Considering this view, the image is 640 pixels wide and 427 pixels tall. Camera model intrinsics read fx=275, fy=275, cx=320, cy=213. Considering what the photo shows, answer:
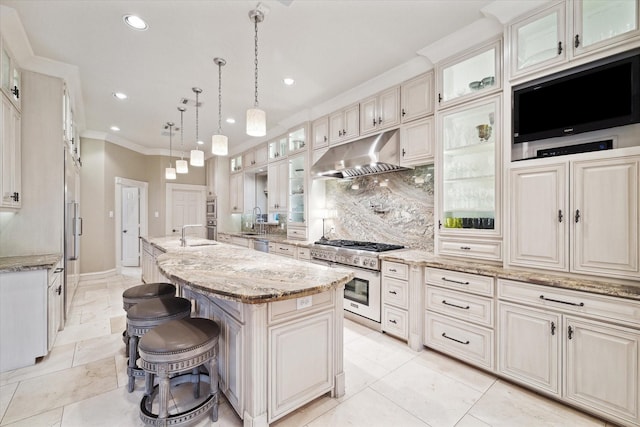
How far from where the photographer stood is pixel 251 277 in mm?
1733

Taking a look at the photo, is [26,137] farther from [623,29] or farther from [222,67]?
[623,29]

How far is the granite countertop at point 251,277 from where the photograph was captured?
143 cm

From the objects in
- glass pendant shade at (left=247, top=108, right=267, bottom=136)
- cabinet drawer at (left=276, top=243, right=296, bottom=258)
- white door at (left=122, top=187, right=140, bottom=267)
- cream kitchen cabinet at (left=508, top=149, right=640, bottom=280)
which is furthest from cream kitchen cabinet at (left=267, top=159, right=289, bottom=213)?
white door at (left=122, top=187, right=140, bottom=267)

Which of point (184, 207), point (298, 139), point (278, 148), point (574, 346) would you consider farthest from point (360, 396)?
point (184, 207)

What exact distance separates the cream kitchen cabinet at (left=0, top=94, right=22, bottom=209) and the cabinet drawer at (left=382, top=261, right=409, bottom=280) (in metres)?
3.52

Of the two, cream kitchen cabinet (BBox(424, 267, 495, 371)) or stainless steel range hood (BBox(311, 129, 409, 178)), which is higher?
stainless steel range hood (BBox(311, 129, 409, 178))

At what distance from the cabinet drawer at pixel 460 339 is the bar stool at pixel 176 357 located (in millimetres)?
1912

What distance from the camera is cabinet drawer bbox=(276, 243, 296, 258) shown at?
4230 mm

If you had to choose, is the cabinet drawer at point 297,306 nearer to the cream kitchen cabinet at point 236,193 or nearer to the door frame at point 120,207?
the cream kitchen cabinet at point 236,193

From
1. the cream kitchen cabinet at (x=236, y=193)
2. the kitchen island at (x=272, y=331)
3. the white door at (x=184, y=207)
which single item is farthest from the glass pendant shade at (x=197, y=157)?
the white door at (x=184, y=207)

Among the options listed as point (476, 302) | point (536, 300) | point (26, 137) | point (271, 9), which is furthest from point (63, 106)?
point (536, 300)

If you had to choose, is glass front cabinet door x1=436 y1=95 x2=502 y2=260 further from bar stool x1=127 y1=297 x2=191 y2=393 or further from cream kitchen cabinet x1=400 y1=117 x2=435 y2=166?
bar stool x1=127 y1=297 x2=191 y2=393

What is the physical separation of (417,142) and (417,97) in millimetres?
485

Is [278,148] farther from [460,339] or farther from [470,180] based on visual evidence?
[460,339]
